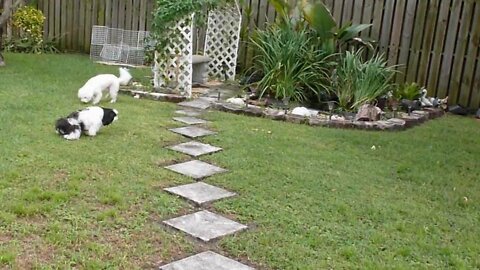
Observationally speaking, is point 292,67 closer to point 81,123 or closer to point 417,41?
point 417,41

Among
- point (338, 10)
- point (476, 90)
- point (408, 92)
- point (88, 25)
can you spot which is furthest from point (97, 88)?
point (88, 25)

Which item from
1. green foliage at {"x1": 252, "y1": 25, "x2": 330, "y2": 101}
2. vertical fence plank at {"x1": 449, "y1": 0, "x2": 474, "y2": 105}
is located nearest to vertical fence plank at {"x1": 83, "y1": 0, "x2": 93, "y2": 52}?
green foliage at {"x1": 252, "y1": 25, "x2": 330, "y2": 101}

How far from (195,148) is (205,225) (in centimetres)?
154

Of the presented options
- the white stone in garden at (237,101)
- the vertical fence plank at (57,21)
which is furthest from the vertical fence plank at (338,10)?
the vertical fence plank at (57,21)

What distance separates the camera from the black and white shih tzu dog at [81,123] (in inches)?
172

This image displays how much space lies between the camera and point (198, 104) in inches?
250

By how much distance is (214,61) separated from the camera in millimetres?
8250

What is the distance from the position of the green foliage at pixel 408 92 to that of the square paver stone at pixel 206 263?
477 cm

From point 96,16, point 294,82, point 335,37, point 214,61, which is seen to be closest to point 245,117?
point 294,82

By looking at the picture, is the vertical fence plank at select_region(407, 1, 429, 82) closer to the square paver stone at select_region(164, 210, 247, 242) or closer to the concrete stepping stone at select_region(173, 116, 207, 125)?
the concrete stepping stone at select_region(173, 116, 207, 125)

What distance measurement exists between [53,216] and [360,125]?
139 inches

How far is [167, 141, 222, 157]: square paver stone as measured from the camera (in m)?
4.37

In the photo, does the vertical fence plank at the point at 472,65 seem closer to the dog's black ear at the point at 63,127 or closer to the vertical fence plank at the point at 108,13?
the dog's black ear at the point at 63,127

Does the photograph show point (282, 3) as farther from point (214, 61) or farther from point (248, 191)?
point (248, 191)
